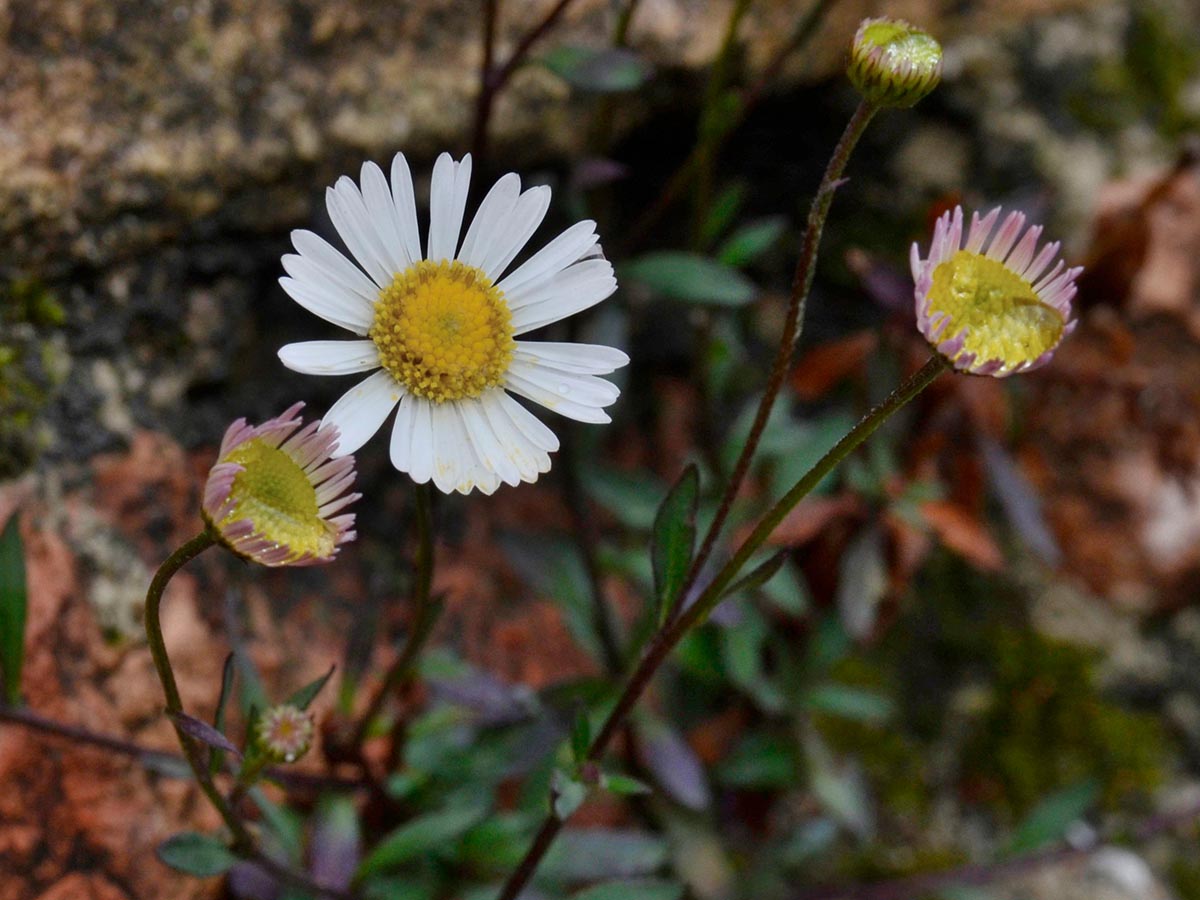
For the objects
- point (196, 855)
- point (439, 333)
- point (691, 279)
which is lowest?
point (196, 855)

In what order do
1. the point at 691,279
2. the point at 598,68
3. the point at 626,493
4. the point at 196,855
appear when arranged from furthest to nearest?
the point at 626,493 < the point at 691,279 < the point at 598,68 < the point at 196,855

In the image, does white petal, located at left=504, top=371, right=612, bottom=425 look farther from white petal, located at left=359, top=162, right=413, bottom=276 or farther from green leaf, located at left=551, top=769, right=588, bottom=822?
green leaf, located at left=551, top=769, right=588, bottom=822

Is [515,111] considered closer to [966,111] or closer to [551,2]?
[551,2]

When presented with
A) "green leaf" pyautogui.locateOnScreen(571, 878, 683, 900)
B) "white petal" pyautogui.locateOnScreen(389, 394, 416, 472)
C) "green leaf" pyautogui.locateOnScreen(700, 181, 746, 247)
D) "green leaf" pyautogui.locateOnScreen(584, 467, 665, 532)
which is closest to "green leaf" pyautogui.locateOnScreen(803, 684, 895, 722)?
"green leaf" pyautogui.locateOnScreen(584, 467, 665, 532)

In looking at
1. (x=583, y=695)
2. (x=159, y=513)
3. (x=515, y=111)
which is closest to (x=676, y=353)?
(x=515, y=111)

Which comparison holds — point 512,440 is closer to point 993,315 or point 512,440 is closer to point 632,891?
point 993,315

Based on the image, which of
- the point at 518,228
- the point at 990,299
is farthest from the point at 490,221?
the point at 990,299
